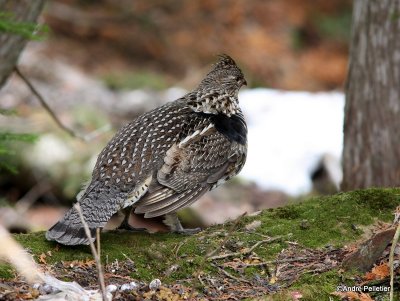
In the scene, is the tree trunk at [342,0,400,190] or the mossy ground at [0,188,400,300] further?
the tree trunk at [342,0,400,190]

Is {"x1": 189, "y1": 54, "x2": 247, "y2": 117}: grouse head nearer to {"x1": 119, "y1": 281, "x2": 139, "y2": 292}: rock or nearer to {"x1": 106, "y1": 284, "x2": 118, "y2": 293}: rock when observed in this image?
A: {"x1": 119, "y1": 281, "x2": 139, "y2": 292}: rock

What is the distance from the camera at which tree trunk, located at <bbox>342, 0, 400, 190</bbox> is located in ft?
24.4

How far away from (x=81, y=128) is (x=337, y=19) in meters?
9.67

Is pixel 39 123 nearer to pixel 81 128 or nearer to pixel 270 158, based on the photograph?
pixel 81 128

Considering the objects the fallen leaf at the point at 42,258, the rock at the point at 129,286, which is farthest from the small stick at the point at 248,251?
the fallen leaf at the point at 42,258

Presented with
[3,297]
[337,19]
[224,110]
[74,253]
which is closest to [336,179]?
[224,110]

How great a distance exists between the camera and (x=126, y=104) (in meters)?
13.8

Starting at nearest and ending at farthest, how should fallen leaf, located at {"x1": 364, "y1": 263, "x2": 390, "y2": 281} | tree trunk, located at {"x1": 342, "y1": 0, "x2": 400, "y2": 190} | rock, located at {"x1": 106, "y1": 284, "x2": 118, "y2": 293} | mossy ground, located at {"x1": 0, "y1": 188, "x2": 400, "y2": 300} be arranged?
rock, located at {"x1": 106, "y1": 284, "x2": 118, "y2": 293}, fallen leaf, located at {"x1": 364, "y1": 263, "x2": 390, "y2": 281}, mossy ground, located at {"x1": 0, "y1": 188, "x2": 400, "y2": 300}, tree trunk, located at {"x1": 342, "y1": 0, "x2": 400, "y2": 190}

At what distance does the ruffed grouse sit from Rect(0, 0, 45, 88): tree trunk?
60.4 inches

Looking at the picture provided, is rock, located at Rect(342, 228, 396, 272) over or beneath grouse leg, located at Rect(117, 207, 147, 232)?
over

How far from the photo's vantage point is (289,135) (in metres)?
13.0

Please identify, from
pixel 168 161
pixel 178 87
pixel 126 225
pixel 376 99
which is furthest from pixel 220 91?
pixel 178 87

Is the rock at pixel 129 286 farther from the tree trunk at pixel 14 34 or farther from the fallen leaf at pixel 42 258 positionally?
the tree trunk at pixel 14 34

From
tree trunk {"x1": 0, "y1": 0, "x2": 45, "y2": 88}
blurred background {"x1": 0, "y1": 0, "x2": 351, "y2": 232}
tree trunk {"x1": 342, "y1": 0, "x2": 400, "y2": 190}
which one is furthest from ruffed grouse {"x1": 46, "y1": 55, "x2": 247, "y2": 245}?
tree trunk {"x1": 342, "y1": 0, "x2": 400, "y2": 190}
